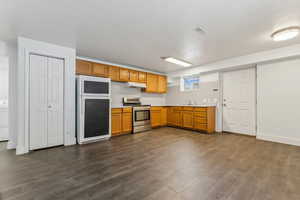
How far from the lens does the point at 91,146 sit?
342cm

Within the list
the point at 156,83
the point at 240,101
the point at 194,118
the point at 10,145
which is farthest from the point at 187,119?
the point at 10,145

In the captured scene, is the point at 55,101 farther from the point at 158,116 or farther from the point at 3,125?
the point at 158,116

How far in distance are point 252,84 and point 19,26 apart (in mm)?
6107

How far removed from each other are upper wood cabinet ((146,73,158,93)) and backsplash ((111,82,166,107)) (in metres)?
0.37

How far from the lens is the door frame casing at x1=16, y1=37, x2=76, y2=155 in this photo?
2.92 meters

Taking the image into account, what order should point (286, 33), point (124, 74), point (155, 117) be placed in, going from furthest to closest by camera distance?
point (155, 117) < point (124, 74) < point (286, 33)

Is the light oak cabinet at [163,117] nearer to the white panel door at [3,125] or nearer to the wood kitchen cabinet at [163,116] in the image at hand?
the wood kitchen cabinet at [163,116]

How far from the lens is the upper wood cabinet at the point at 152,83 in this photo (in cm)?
566

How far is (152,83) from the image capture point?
5848mm

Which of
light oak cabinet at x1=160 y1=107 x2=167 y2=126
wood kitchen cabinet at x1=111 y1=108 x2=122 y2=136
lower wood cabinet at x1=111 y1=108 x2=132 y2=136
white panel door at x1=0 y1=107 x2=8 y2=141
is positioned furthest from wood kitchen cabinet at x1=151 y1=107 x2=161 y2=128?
white panel door at x1=0 y1=107 x2=8 y2=141

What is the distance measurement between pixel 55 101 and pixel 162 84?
4205 millimetres

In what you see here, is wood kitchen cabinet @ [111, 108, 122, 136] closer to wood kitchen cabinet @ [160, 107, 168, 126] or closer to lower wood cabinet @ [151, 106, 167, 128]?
lower wood cabinet @ [151, 106, 167, 128]

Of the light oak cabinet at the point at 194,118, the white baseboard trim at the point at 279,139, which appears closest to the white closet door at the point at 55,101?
the light oak cabinet at the point at 194,118

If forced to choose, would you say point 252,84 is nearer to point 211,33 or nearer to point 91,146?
point 211,33
